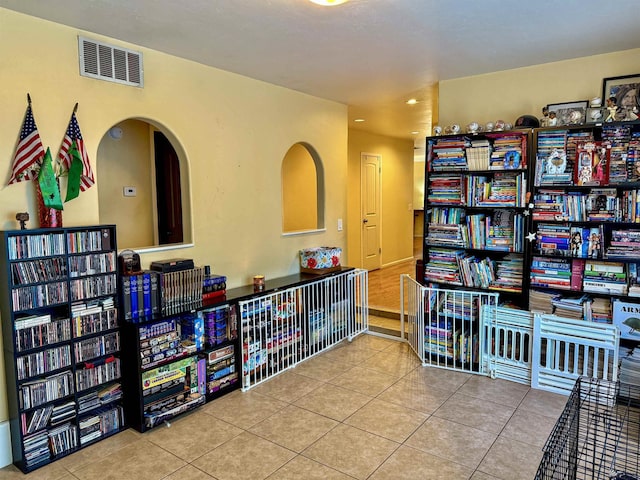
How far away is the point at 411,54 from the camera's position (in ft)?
11.0

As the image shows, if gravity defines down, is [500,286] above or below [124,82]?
below

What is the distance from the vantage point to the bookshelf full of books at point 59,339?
243cm

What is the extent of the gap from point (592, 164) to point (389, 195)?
203 inches

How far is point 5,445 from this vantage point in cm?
253

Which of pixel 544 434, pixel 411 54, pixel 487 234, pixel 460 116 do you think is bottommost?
pixel 544 434

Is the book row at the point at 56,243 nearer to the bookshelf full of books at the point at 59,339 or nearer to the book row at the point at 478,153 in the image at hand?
the bookshelf full of books at the point at 59,339

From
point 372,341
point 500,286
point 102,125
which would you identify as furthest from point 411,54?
point 372,341

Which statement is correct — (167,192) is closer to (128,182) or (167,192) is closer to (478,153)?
(128,182)

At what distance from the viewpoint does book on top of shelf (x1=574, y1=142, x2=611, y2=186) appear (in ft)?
10.6

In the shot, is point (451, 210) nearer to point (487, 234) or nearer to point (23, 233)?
point (487, 234)

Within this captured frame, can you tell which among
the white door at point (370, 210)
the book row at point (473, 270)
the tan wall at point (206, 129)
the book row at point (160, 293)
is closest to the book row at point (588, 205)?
the book row at point (473, 270)

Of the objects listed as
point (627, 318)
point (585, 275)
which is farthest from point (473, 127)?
point (627, 318)

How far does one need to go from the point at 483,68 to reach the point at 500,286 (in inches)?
75.0

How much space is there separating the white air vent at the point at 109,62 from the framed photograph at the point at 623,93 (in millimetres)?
3464
